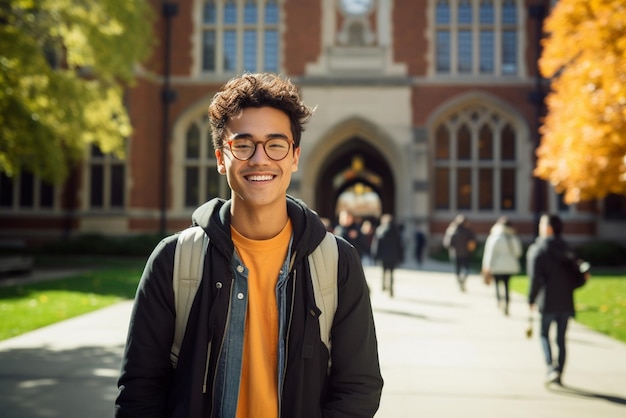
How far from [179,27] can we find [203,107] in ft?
9.60

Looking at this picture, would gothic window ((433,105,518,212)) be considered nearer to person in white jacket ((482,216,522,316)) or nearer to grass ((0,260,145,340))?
person in white jacket ((482,216,522,316))

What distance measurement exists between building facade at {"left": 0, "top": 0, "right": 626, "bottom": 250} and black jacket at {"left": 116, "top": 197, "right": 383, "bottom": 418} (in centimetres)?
1637

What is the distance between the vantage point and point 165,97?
19203mm

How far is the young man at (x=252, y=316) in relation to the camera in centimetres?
168

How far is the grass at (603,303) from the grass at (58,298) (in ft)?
23.1

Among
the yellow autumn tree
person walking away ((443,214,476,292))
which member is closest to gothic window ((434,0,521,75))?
the yellow autumn tree

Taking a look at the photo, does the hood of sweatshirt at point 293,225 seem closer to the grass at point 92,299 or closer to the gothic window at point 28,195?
the grass at point 92,299

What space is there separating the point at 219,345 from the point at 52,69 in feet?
34.4

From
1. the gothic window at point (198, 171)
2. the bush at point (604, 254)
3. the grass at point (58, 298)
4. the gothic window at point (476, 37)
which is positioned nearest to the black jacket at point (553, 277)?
the grass at point (58, 298)

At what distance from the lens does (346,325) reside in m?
1.80

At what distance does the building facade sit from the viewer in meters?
18.3

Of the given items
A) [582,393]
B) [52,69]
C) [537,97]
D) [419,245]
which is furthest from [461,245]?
[537,97]

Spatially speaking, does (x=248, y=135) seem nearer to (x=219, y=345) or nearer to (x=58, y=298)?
(x=219, y=345)

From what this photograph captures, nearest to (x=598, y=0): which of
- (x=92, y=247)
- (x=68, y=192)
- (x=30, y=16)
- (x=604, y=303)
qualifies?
(x=604, y=303)
